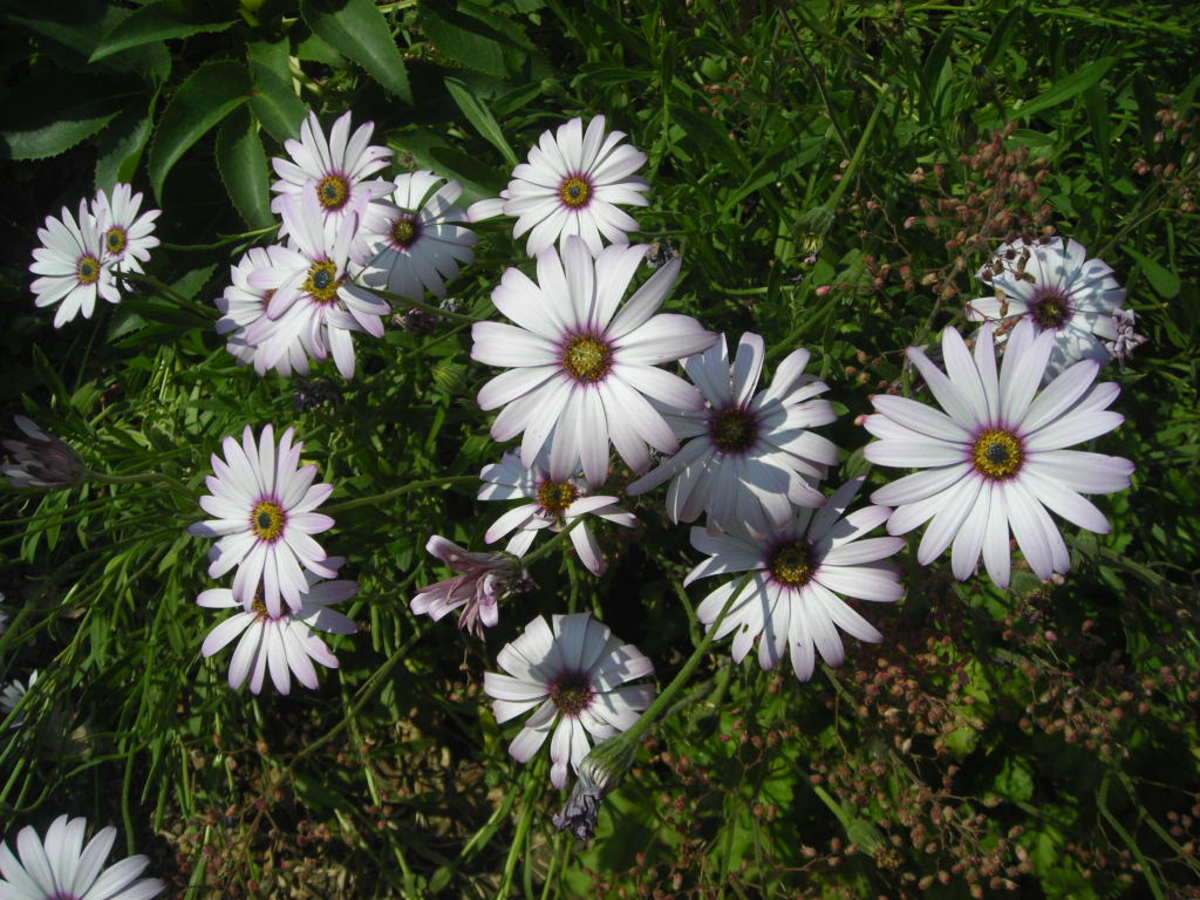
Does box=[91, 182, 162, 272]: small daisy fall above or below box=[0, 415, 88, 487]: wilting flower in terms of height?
above

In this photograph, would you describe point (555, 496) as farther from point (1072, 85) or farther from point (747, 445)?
point (1072, 85)

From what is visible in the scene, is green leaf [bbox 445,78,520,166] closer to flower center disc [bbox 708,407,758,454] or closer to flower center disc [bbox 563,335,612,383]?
flower center disc [bbox 563,335,612,383]

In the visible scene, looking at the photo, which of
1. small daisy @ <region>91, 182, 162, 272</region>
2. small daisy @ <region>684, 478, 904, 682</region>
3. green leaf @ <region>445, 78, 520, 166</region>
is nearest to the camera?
small daisy @ <region>684, 478, 904, 682</region>

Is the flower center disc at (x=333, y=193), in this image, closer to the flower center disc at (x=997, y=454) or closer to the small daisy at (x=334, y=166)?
the small daisy at (x=334, y=166)

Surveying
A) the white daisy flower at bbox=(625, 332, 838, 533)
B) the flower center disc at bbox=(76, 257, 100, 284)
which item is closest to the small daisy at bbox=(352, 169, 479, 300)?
the white daisy flower at bbox=(625, 332, 838, 533)

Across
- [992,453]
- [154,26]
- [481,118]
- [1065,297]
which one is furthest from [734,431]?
[154,26]

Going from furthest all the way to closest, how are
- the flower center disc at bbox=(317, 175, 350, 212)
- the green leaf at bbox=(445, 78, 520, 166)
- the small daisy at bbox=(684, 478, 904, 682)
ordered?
1. the green leaf at bbox=(445, 78, 520, 166)
2. the flower center disc at bbox=(317, 175, 350, 212)
3. the small daisy at bbox=(684, 478, 904, 682)

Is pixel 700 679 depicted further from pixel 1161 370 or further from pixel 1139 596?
pixel 1161 370

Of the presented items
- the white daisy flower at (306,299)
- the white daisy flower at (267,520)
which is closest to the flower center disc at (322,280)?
the white daisy flower at (306,299)
